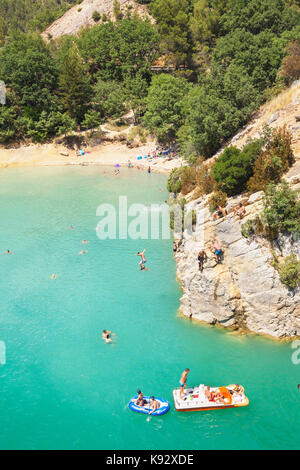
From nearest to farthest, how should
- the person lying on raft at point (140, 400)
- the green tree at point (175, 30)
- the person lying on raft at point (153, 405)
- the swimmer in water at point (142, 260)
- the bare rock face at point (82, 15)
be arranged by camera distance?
the person lying on raft at point (153, 405)
the person lying on raft at point (140, 400)
the swimmer in water at point (142, 260)
the green tree at point (175, 30)
the bare rock face at point (82, 15)

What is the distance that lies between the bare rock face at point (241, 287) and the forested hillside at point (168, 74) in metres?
20.0

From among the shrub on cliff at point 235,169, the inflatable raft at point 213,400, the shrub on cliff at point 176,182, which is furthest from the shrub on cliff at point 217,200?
the shrub on cliff at point 176,182

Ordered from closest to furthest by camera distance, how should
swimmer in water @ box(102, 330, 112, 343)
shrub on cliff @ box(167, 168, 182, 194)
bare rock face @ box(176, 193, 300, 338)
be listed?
bare rock face @ box(176, 193, 300, 338) < swimmer in water @ box(102, 330, 112, 343) < shrub on cliff @ box(167, 168, 182, 194)

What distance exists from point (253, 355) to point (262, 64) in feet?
149

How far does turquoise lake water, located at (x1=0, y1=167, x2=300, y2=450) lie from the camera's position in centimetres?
2072

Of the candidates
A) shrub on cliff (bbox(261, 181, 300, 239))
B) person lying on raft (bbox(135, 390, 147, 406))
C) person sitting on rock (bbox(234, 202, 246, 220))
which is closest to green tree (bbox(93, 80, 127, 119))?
person sitting on rock (bbox(234, 202, 246, 220))

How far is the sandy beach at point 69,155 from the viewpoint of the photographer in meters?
74.6

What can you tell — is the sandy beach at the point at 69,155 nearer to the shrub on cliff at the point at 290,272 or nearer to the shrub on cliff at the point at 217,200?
the shrub on cliff at the point at 217,200

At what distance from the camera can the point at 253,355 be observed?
24.8 metres

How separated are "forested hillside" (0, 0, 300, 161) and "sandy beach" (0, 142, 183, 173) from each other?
300 cm

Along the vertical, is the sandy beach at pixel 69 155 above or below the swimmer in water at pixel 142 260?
above

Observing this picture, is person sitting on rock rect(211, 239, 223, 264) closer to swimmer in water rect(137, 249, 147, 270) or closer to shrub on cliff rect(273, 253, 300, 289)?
shrub on cliff rect(273, 253, 300, 289)

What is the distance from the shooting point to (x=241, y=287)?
87.7 feet

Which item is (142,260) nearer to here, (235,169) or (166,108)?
(235,169)
